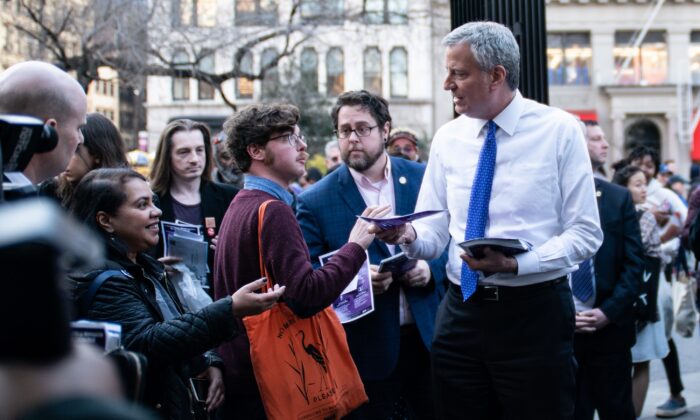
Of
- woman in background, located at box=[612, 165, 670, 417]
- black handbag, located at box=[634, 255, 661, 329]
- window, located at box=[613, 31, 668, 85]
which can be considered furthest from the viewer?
window, located at box=[613, 31, 668, 85]

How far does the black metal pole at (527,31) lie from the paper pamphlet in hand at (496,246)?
185cm

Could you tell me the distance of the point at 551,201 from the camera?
344 cm

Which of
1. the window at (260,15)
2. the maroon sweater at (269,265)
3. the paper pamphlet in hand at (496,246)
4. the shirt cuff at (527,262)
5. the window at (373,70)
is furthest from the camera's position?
the window at (373,70)

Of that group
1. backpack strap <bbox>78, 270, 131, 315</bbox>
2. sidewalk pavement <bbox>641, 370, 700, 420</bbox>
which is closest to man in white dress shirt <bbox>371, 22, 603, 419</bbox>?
backpack strap <bbox>78, 270, 131, 315</bbox>

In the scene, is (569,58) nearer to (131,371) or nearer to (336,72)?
(336,72)

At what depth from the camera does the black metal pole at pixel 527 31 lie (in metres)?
4.81

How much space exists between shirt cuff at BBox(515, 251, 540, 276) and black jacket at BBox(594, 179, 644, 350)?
80.9 inches

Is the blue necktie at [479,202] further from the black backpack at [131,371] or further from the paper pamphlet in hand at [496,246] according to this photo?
the black backpack at [131,371]

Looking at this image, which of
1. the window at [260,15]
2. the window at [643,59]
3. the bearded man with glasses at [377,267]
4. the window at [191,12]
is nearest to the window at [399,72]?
the window at [643,59]

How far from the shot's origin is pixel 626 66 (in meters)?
38.0

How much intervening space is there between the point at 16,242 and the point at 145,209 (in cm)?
275

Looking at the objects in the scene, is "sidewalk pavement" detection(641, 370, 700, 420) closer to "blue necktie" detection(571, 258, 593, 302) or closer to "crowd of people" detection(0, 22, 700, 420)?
"blue necktie" detection(571, 258, 593, 302)

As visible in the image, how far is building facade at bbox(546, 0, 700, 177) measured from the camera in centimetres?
3722

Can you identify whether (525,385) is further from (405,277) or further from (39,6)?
(39,6)
